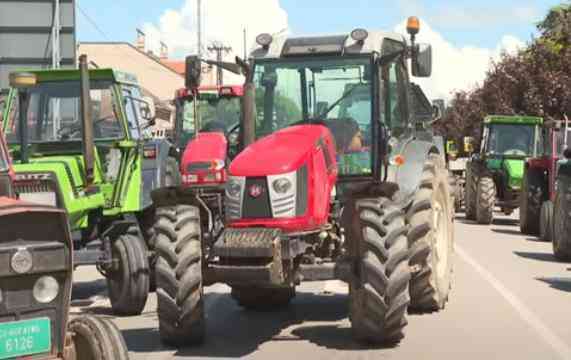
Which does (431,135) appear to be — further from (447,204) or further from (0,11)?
(0,11)

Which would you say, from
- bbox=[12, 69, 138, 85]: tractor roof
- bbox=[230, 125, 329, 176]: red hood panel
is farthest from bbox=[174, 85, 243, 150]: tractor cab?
bbox=[230, 125, 329, 176]: red hood panel

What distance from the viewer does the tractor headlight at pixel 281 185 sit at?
27.2ft

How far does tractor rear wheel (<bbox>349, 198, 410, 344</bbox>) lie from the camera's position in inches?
322

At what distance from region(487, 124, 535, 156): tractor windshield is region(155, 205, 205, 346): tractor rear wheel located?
57.3 feet

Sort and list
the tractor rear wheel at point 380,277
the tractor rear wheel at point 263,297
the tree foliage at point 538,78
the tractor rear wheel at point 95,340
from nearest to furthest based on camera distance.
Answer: the tractor rear wheel at point 95,340
the tractor rear wheel at point 380,277
the tractor rear wheel at point 263,297
the tree foliage at point 538,78

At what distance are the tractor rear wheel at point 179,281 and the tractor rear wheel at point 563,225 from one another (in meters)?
8.53

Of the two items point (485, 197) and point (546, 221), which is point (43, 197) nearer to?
point (546, 221)

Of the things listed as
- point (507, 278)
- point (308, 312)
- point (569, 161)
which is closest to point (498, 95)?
point (569, 161)

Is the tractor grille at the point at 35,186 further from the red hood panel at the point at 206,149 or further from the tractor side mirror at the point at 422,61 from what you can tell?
the red hood panel at the point at 206,149

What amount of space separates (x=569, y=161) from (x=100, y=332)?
1205 centimetres

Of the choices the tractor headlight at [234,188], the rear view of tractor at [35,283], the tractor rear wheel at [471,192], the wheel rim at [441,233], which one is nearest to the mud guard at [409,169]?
the wheel rim at [441,233]

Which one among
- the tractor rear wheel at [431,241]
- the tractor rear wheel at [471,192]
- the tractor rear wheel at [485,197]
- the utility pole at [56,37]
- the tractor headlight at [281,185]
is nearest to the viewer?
the tractor headlight at [281,185]

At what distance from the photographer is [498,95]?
43.9 m

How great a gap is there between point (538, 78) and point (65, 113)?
102 feet
